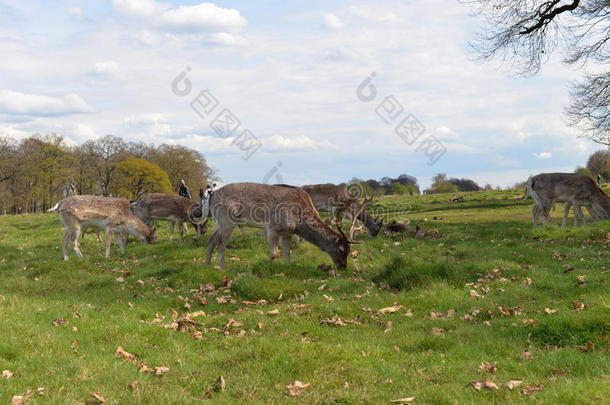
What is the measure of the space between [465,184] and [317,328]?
272 feet

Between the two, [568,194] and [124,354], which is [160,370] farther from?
[568,194]

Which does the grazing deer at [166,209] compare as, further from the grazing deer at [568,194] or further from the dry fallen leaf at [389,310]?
the grazing deer at [568,194]

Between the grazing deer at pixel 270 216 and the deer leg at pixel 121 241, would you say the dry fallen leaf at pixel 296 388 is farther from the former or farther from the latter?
the deer leg at pixel 121 241

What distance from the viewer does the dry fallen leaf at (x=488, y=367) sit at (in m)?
7.03

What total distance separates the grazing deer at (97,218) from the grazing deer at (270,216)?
4.79 metres

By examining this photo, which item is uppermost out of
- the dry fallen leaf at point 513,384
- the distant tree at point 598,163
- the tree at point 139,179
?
the distant tree at point 598,163

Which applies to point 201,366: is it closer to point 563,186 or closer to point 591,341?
point 591,341

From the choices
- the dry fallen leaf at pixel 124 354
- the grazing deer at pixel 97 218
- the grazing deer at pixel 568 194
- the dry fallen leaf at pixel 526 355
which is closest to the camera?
the dry fallen leaf at pixel 526 355

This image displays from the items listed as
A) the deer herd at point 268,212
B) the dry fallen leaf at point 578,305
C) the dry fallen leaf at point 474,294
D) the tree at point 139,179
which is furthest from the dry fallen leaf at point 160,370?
the tree at point 139,179

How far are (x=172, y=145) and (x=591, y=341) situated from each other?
68.6 metres

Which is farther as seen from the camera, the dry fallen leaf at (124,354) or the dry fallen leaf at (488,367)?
the dry fallen leaf at (124,354)

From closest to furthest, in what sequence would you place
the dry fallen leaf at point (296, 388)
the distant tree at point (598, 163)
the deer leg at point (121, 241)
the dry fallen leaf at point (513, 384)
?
1. the dry fallen leaf at point (513, 384)
2. the dry fallen leaf at point (296, 388)
3. the deer leg at point (121, 241)
4. the distant tree at point (598, 163)

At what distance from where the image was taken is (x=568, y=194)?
74.2 feet

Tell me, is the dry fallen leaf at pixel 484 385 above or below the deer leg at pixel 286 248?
below
